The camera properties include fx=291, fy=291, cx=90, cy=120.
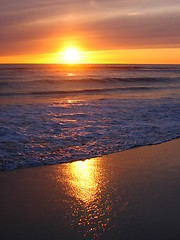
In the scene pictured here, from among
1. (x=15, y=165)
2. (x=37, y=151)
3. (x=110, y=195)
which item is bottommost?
(x=110, y=195)

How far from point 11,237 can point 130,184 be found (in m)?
2.12

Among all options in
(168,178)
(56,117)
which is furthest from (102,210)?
(56,117)

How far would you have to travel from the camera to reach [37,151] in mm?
6508

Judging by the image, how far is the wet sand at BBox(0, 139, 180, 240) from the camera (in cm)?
346

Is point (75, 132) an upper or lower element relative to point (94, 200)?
upper

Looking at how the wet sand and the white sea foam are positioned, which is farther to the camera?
the white sea foam

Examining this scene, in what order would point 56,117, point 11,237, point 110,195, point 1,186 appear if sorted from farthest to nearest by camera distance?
point 56,117 < point 1,186 < point 110,195 < point 11,237

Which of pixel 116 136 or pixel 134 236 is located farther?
pixel 116 136

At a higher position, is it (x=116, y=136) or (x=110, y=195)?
(x=116, y=136)

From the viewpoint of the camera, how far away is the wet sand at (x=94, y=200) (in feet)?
11.3

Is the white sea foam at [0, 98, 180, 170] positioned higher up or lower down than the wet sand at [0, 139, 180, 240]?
higher up

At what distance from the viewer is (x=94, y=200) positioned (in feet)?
13.8

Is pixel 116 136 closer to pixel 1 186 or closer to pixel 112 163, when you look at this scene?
pixel 112 163

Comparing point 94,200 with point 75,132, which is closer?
point 94,200
